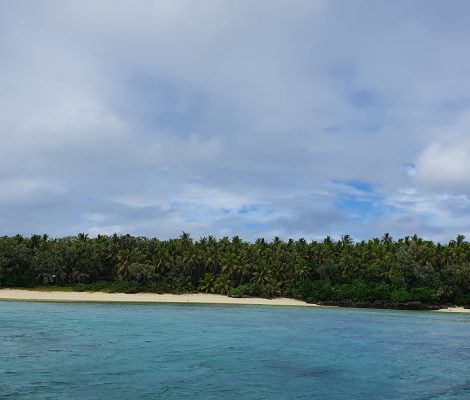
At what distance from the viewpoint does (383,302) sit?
97.2 metres

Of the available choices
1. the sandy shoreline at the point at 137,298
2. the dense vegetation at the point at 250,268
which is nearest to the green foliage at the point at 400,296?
the dense vegetation at the point at 250,268

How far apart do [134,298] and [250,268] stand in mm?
26312

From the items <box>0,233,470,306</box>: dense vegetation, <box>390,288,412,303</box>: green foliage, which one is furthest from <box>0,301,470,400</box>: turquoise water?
<box>0,233,470,306</box>: dense vegetation

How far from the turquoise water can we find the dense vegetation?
4491 cm

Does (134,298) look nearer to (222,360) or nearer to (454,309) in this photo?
(454,309)

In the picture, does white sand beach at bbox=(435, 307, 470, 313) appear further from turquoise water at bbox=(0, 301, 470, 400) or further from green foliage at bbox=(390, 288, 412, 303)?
turquoise water at bbox=(0, 301, 470, 400)

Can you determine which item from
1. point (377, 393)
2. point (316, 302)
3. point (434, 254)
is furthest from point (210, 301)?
point (377, 393)

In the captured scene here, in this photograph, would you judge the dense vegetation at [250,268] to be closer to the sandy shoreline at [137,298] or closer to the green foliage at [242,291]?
the green foliage at [242,291]

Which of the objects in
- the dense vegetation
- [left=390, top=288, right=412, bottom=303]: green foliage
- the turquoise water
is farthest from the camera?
the dense vegetation

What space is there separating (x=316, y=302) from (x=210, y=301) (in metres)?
21.9

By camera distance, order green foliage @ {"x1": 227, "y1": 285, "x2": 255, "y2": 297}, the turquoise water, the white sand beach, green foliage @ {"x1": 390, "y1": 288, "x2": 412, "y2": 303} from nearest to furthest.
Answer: the turquoise water
the white sand beach
green foliage @ {"x1": 390, "y1": 288, "x2": 412, "y2": 303}
green foliage @ {"x1": 227, "y1": 285, "x2": 255, "y2": 297}

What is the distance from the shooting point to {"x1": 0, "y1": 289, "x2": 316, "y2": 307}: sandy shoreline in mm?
90812

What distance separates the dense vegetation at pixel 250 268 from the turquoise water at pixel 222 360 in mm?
44912

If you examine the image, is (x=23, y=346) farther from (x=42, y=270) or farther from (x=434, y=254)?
(x=434, y=254)
